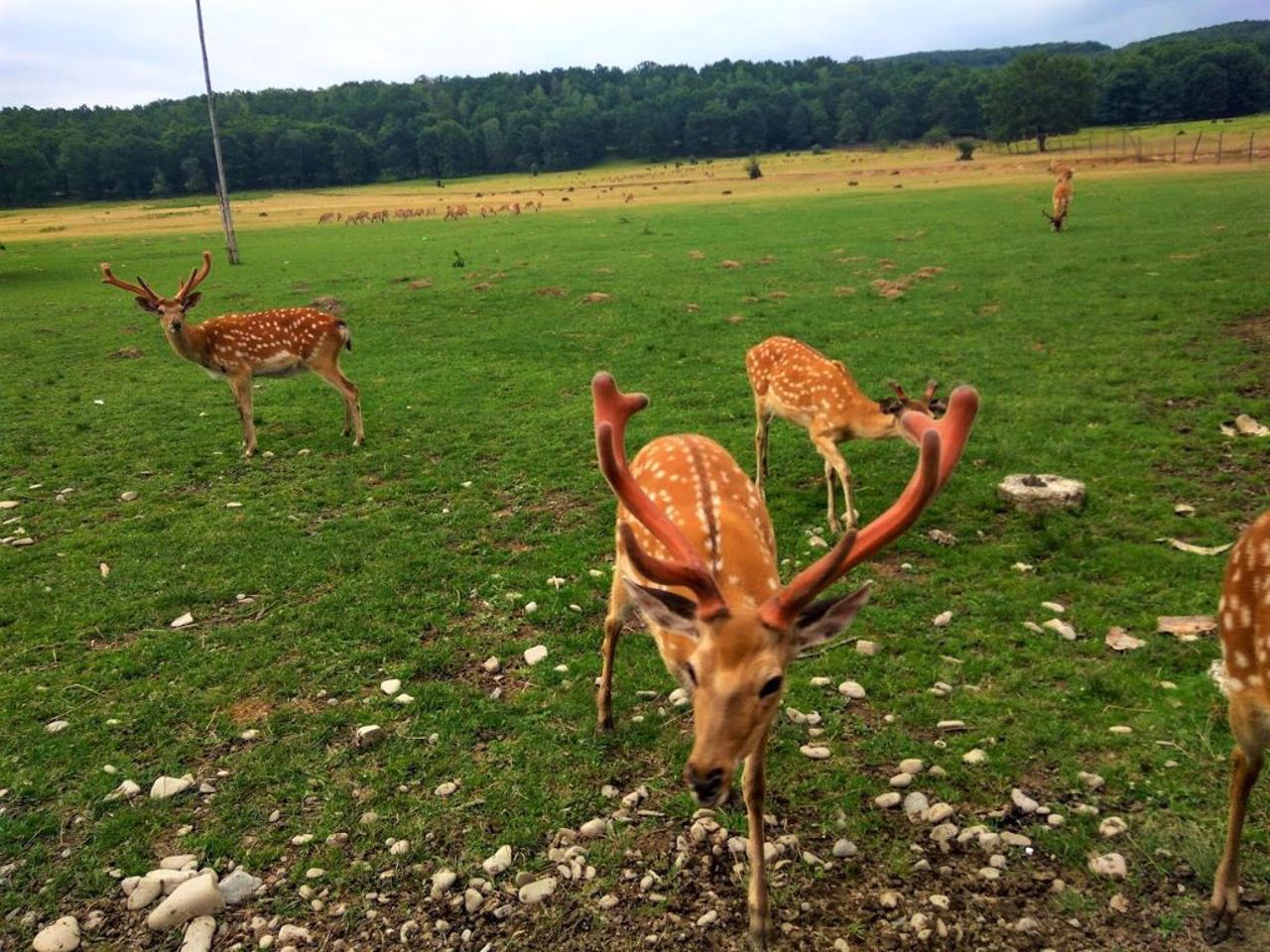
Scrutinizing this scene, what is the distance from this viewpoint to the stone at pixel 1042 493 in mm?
7918

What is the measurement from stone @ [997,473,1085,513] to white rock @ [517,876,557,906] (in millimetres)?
5977

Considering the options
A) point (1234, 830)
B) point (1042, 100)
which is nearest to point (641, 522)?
point (1234, 830)

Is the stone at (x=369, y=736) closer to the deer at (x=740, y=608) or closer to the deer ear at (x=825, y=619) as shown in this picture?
the deer at (x=740, y=608)

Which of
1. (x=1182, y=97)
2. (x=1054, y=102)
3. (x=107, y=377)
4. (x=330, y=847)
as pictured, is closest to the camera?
(x=330, y=847)

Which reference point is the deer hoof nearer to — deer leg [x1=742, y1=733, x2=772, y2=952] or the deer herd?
the deer herd

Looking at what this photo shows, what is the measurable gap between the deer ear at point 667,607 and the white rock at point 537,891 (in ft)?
5.50

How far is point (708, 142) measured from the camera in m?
116

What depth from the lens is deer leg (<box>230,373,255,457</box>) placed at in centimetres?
1096

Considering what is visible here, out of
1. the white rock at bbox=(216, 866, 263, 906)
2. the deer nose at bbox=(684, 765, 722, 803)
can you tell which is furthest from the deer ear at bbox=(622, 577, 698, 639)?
the white rock at bbox=(216, 866, 263, 906)

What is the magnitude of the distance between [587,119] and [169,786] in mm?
121805

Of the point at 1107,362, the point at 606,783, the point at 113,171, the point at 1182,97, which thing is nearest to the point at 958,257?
the point at 1107,362

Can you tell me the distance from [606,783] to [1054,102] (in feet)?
306

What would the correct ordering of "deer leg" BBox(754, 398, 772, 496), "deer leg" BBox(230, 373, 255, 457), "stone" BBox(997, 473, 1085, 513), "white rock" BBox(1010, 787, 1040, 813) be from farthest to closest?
"deer leg" BBox(230, 373, 255, 457), "deer leg" BBox(754, 398, 772, 496), "stone" BBox(997, 473, 1085, 513), "white rock" BBox(1010, 787, 1040, 813)

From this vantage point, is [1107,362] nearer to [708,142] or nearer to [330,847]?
[330,847]
